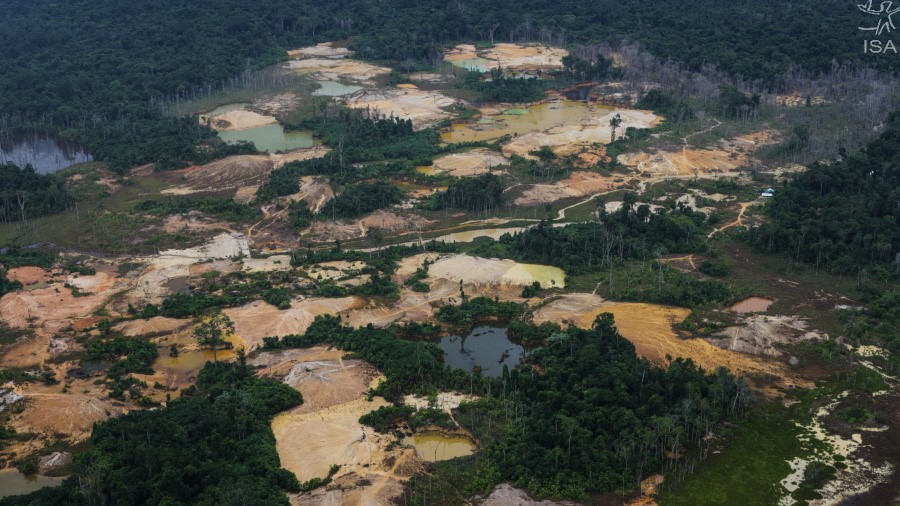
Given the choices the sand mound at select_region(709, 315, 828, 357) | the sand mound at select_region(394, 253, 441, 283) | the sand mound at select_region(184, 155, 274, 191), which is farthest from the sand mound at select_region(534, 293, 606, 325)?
the sand mound at select_region(184, 155, 274, 191)

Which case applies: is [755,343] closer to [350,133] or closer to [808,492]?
[808,492]

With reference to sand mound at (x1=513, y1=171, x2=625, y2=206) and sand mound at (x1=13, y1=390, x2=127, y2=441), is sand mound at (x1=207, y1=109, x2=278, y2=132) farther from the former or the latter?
sand mound at (x1=13, y1=390, x2=127, y2=441)

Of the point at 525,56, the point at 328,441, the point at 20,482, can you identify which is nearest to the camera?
the point at 20,482

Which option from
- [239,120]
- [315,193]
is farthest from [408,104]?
[315,193]

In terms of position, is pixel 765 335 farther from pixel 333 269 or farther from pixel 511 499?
pixel 333 269

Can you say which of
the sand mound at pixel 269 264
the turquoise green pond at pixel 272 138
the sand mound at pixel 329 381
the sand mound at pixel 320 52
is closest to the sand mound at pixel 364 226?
the sand mound at pixel 269 264

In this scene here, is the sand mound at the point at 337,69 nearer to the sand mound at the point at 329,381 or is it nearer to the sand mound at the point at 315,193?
the sand mound at the point at 315,193

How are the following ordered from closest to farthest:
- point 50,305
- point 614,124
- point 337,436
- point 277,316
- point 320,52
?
point 337,436 < point 277,316 < point 50,305 < point 614,124 < point 320,52
